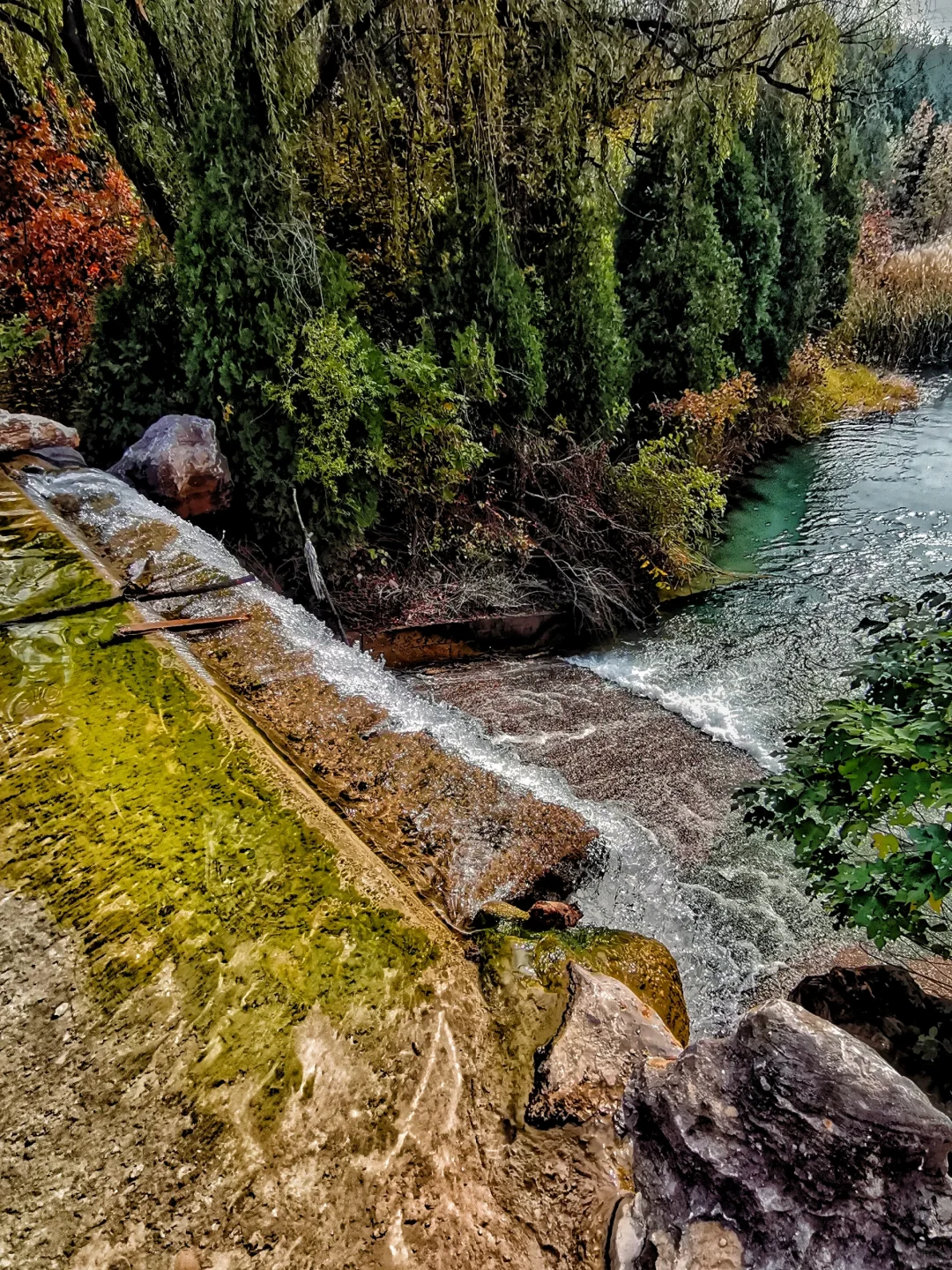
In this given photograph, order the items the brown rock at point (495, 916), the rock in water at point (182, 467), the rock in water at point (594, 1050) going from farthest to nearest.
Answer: the rock in water at point (182, 467), the brown rock at point (495, 916), the rock in water at point (594, 1050)

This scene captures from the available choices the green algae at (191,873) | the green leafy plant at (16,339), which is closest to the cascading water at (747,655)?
the green algae at (191,873)

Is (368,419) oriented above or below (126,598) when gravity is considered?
above

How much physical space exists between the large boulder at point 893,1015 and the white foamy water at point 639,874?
317mm

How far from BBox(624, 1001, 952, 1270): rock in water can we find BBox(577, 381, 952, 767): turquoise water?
64.3 inches

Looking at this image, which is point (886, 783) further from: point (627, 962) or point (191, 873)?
point (191, 873)

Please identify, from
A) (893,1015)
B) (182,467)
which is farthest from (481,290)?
(893,1015)

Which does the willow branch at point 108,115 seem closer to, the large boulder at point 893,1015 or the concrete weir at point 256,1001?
the concrete weir at point 256,1001

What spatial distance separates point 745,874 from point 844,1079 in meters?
2.35

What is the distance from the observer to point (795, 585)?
705 centimetres

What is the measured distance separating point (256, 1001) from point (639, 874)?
1436mm

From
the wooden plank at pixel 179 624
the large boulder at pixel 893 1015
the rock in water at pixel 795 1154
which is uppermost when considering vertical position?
the wooden plank at pixel 179 624

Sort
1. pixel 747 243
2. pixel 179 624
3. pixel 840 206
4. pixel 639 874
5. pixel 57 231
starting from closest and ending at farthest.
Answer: pixel 639 874 → pixel 179 624 → pixel 57 231 → pixel 747 243 → pixel 840 206

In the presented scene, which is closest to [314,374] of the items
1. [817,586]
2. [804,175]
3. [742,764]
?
[742,764]

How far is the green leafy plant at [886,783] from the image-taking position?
1659 mm
